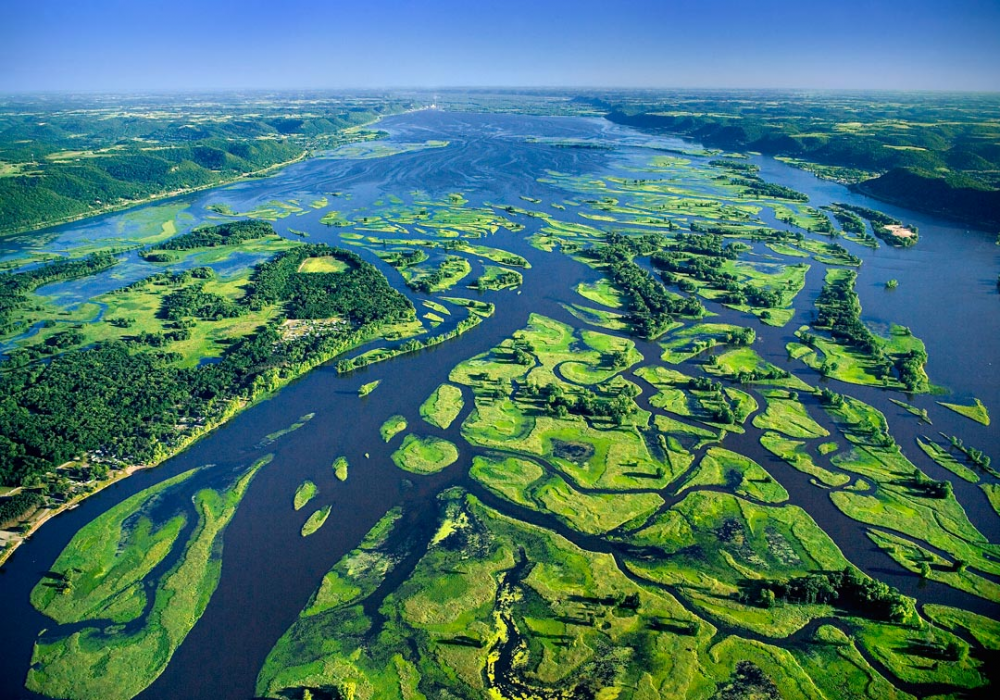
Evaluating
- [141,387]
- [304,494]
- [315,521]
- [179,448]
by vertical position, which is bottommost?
[315,521]

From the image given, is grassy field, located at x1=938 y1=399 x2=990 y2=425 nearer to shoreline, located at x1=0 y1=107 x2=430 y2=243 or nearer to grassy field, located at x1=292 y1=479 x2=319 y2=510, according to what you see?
grassy field, located at x1=292 y1=479 x2=319 y2=510

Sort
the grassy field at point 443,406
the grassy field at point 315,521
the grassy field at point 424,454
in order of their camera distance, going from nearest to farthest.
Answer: the grassy field at point 315,521, the grassy field at point 424,454, the grassy field at point 443,406

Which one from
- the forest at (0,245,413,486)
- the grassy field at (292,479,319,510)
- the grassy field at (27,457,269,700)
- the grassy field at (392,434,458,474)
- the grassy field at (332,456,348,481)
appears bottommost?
the grassy field at (27,457,269,700)

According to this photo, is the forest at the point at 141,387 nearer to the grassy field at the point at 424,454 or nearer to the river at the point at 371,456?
the river at the point at 371,456

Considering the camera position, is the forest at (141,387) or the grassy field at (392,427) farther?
the grassy field at (392,427)

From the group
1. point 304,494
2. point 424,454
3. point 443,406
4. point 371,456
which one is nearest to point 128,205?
point 443,406

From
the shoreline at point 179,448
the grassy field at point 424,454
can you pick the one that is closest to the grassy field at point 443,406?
the grassy field at point 424,454

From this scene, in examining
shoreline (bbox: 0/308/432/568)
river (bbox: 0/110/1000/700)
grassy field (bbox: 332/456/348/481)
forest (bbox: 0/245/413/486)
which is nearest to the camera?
river (bbox: 0/110/1000/700)

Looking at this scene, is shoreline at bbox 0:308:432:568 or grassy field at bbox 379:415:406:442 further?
grassy field at bbox 379:415:406:442

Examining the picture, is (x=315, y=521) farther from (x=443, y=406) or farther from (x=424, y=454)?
(x=443, y=406)

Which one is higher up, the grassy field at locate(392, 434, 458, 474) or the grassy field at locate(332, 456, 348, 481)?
the grassy field at locate(392, 434, 458, 474)

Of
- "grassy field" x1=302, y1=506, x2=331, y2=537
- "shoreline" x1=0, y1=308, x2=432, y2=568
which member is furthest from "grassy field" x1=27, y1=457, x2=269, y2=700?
"grassy field" x1=302, y1=506, x2=331, y2=537

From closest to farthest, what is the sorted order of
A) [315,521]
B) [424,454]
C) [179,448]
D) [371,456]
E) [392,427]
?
[315,521], [371,456], [424,454], [179,448], [392,427]
